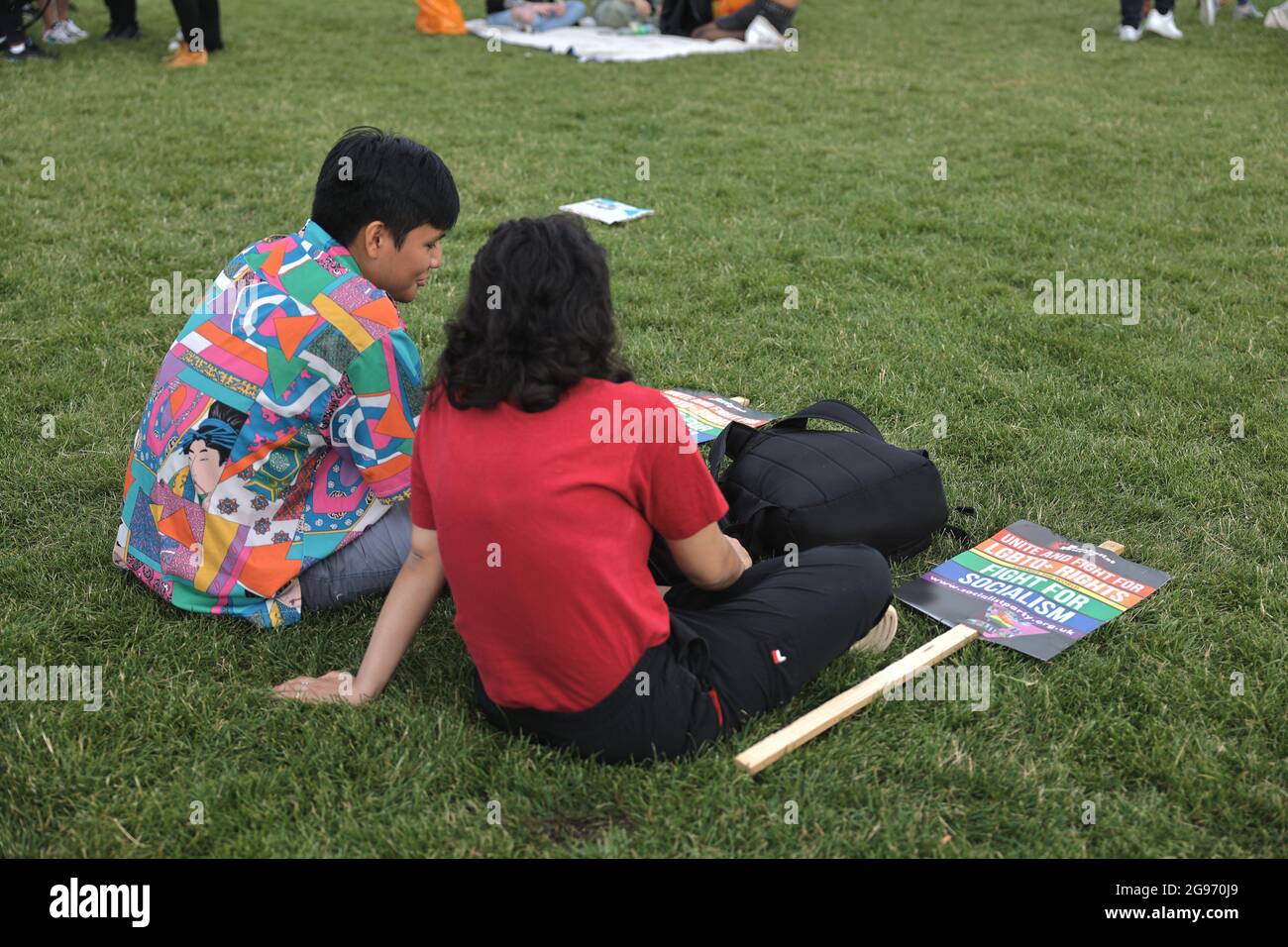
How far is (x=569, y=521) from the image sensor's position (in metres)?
2.28

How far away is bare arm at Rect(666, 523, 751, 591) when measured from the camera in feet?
8.21

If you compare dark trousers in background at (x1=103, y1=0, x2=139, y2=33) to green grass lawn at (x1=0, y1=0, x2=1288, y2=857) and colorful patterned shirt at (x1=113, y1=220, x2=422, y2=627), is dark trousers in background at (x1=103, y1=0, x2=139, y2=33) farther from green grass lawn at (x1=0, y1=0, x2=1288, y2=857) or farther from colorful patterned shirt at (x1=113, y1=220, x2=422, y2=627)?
colorful patterned shirt at (x1=113, y1=220, x2=422, y2=627)

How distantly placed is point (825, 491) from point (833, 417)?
1.40 ft

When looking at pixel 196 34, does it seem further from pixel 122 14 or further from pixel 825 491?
pixel 825 491

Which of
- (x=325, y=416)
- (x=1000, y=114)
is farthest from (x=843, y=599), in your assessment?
(x=1000, y=114)

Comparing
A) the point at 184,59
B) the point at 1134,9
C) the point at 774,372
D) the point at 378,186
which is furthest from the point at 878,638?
the point at 1134,9

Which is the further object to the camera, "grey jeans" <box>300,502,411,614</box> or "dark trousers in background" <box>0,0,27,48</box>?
"dark trousers in background" <box>0,0,27,48</box>

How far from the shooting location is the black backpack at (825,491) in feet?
10.8

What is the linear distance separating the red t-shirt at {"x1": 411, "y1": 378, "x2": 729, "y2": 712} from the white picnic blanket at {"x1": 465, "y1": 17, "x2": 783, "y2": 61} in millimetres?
8791

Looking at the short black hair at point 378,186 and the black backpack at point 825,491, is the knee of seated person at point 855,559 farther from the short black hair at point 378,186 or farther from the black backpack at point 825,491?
the short black hair at point 378,186

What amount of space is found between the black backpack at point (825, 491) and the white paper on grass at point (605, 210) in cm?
309

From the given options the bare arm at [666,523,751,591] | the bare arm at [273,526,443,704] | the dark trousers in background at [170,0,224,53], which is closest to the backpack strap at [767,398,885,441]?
the bare arm at [666,523,751,591]

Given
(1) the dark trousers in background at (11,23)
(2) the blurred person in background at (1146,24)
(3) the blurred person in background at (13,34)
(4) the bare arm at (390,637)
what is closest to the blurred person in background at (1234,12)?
(2) the blurred person in background at (1146,24)

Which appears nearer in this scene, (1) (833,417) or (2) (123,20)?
(1) (833,417)
